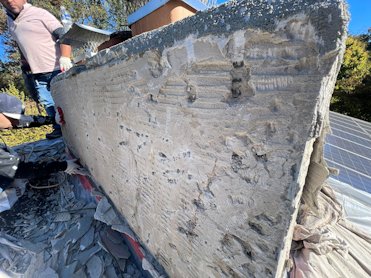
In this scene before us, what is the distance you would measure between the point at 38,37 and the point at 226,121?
3216mm

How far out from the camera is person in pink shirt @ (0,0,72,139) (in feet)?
9.28

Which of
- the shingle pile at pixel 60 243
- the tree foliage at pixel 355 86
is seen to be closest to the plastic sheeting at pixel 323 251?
the shingle pile at pixel 60 243

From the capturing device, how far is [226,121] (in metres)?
0.83

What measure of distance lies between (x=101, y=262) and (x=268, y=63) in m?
2.16

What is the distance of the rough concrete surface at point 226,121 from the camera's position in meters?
0.61

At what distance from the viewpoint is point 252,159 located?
798 mm

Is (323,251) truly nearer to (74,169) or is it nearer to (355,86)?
(74,169)

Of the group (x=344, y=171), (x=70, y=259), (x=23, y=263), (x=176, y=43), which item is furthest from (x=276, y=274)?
(x=23, y=263)

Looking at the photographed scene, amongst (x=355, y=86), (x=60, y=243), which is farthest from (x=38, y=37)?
(x=355, y=86)

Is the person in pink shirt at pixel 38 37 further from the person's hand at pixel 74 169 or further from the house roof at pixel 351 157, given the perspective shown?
the house roof at pixel 351 157

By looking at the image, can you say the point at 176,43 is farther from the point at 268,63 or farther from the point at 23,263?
the point at 23,263

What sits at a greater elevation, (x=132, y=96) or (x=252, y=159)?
(x=132, y=96)

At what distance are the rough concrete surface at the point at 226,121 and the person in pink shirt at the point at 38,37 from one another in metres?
1.96

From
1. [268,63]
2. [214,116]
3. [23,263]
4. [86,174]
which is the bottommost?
[23,263]
